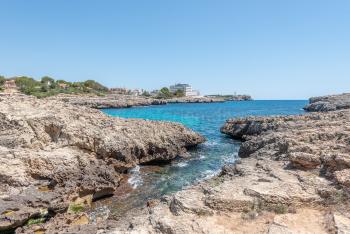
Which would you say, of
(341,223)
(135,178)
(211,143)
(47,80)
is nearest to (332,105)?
(211,143)

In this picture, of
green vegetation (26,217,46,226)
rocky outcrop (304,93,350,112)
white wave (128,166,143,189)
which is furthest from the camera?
rocky outcrop (304,93,350,112)

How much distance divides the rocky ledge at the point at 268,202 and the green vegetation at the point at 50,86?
122000 mm

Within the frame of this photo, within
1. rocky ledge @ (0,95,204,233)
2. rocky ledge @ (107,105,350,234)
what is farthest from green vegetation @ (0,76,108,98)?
rocky ledge @ (107,105,350,234)

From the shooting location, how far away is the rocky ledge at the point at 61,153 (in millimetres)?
17106

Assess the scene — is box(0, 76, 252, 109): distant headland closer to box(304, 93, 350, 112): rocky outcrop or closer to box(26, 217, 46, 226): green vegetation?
box(304, 93, 350, 112): rocky outcrop

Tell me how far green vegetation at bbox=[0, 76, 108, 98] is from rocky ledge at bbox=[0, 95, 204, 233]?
10500 centimetres

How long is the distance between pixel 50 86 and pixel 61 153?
142 meters

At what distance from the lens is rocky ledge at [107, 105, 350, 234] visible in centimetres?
1097

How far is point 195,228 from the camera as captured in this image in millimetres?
10922

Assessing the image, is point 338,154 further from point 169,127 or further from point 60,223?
point 169,127

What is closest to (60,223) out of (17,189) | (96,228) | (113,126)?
(96,228)

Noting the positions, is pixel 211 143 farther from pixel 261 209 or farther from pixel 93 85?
pixel 93 85

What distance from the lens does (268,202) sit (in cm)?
1248

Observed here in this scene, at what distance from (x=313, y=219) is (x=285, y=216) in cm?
91
